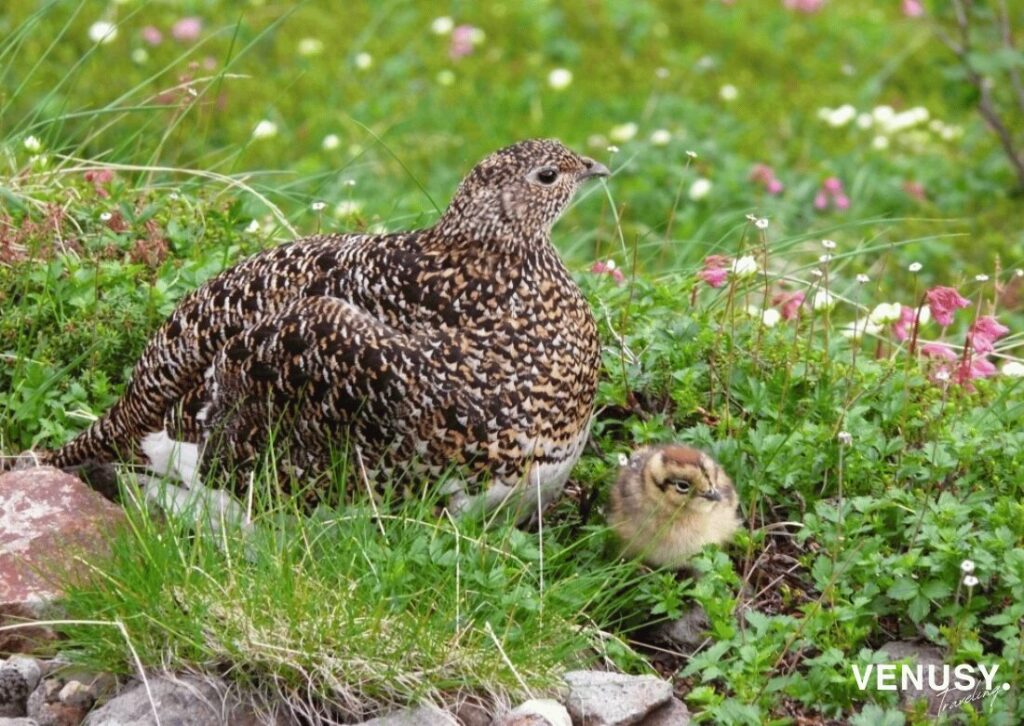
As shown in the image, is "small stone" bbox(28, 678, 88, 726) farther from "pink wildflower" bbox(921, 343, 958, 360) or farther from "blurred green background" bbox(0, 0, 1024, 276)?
"blurred green background" bbox(0, 0, 1024, 276)

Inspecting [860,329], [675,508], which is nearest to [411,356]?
[675,508]

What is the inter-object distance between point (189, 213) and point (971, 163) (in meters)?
5.45

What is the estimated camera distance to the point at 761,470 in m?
5.00

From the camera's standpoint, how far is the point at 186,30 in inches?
428

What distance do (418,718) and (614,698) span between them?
472mm

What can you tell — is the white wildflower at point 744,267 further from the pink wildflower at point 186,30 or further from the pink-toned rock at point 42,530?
the pink wildflower at point 186,30

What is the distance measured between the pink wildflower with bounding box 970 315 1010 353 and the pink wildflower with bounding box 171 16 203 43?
673 centimetres

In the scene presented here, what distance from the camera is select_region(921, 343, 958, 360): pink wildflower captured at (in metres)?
5.57

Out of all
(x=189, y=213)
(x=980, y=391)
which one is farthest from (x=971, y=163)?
(x=189, y=213)

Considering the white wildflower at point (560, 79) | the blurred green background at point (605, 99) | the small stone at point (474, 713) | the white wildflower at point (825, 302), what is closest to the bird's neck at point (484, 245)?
the white wildflower at point (825, 302)

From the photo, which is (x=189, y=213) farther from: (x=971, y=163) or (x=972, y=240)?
(x=971, y=163)

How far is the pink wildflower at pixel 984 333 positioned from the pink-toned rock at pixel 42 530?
8.15ft

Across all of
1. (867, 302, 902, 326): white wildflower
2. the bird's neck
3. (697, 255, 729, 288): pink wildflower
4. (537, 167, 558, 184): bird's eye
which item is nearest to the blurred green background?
(697, 255, 729, 288): pink wildflower

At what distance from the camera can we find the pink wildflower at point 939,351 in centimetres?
557
